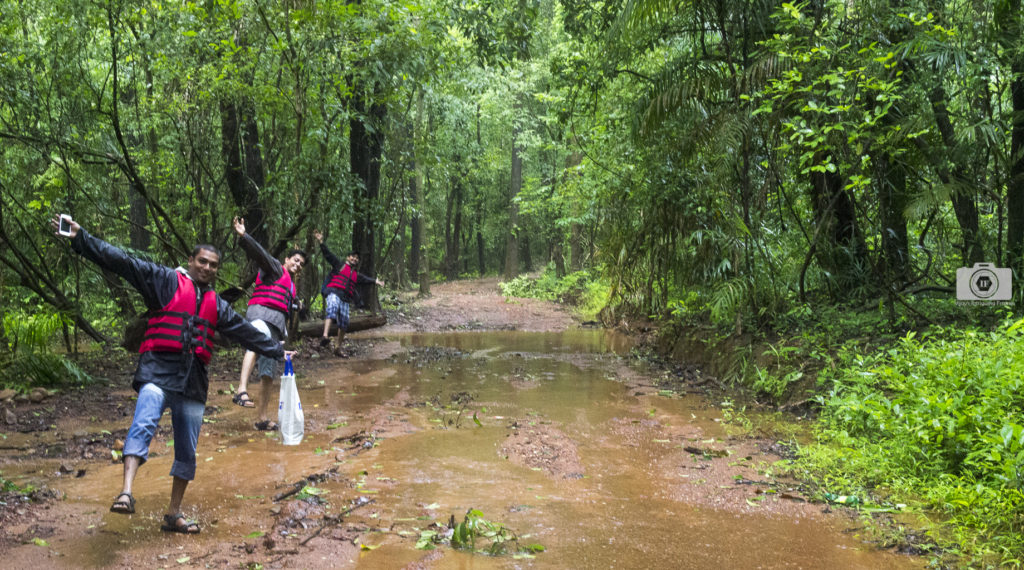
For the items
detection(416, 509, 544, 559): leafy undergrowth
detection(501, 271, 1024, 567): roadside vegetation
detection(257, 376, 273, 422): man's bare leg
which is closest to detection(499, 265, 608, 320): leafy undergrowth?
detection(501, 271, 1024, 567): roadside vegetation

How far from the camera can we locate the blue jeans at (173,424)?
4406mm

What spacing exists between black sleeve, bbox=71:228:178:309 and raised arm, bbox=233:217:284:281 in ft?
8.27

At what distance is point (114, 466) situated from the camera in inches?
239

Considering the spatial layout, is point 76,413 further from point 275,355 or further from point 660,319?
point 660,319

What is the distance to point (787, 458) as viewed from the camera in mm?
6375

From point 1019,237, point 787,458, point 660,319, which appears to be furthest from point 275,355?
point 660,319

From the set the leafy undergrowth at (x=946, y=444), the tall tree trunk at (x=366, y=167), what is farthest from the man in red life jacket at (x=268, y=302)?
the tall tree trunk at (x=366, y=167)

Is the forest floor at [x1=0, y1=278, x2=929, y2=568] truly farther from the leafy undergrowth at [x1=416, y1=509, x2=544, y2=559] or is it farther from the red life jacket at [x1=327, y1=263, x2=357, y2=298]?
the red life jacket at [x1=327, y1=263, x2=357, y2=298]

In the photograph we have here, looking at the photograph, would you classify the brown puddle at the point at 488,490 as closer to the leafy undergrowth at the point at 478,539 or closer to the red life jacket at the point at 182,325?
the leafy undergrowth at the point at 478,539

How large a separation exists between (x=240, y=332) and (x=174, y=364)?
1.73 ft

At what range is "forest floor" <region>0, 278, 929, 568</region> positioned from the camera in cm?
417

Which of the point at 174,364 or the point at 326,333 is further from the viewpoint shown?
the point at 326,333

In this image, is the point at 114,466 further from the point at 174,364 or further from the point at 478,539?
the point at 478,539

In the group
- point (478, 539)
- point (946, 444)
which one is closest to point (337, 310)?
point (478, 539)
